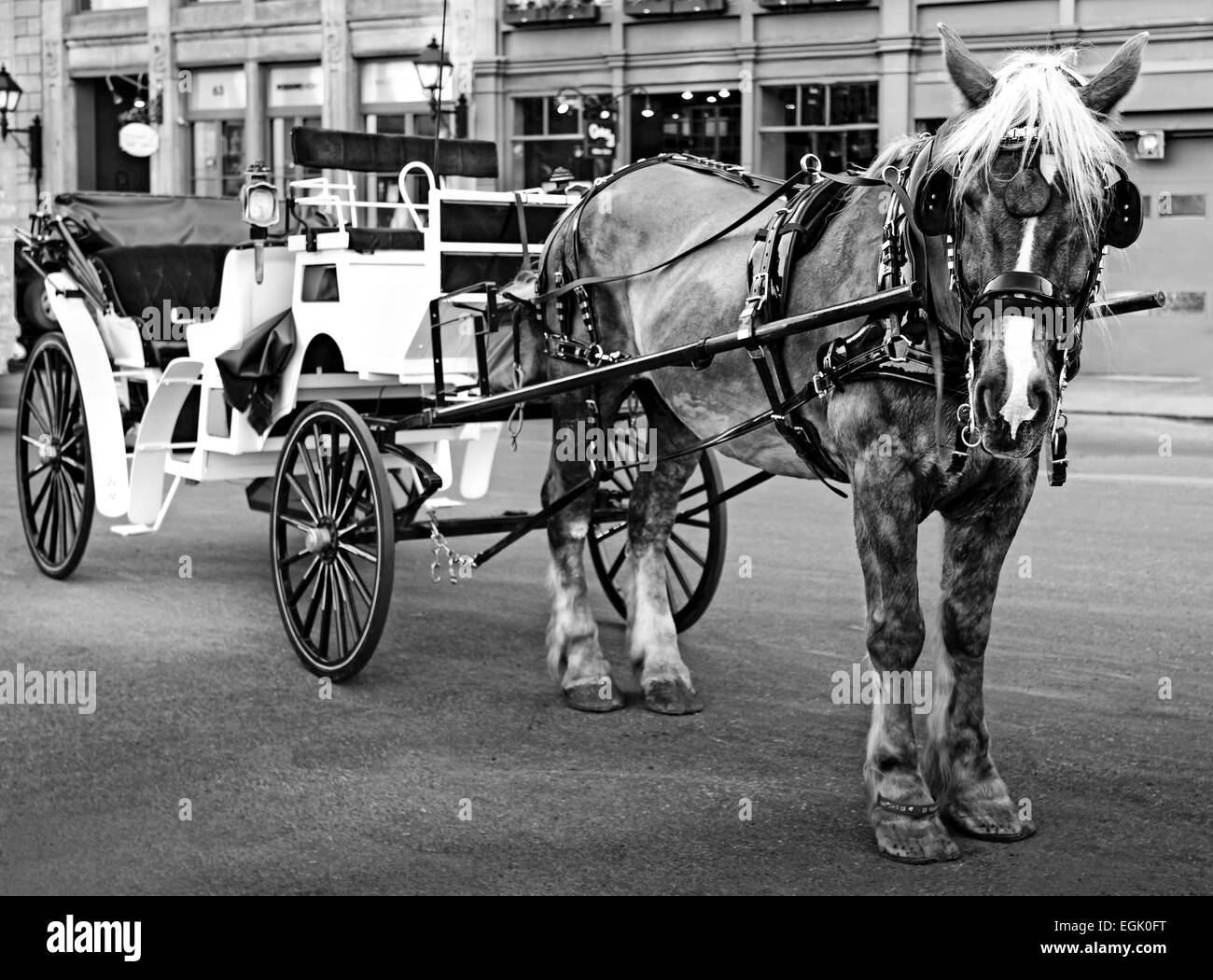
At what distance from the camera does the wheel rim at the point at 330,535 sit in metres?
6.24

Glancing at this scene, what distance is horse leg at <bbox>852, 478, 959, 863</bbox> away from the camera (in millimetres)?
4453

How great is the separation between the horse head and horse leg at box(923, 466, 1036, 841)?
702mm

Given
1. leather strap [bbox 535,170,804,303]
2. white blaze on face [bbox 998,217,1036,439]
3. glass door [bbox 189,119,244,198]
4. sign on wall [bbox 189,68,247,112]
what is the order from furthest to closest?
glass door [bbox 189,119,244,198]
sign on wall [bbox 189,68,247,112]
leather strap [bbox 535,170,804,303]
white blaze on face [bbox 998,217,1036,439]

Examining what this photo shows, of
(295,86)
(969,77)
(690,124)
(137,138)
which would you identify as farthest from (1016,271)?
(295,86)

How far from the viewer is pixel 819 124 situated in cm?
2355

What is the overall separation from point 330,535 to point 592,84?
19950 millimetres

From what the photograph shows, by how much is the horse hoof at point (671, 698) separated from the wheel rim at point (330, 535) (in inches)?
41.8

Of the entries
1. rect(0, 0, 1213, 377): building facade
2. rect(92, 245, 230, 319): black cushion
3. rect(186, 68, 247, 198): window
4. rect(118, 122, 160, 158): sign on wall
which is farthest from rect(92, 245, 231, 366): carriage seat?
rect(186, 68, 247, 198): window

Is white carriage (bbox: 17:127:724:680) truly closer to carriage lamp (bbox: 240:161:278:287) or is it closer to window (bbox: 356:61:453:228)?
carriage lamp (bbox: 240:161:278:287)

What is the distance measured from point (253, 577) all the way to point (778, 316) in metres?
4.36

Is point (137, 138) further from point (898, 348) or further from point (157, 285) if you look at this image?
point (898, 348)

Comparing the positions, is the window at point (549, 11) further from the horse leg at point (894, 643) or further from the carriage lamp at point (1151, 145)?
the horse leg at point (894, 643)

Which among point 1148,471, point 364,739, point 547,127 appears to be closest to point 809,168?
point 364,739
